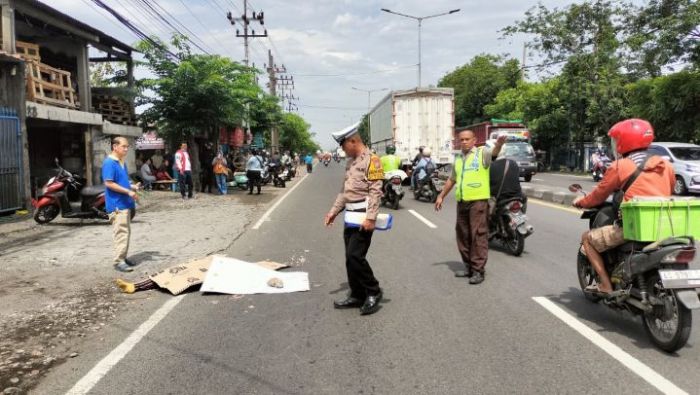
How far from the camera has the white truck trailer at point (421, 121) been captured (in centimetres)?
2420

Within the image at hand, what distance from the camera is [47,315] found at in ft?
18.2

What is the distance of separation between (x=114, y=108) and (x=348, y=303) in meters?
19.4

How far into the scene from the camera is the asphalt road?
12.2ft

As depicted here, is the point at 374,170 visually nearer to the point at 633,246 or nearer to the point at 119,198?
the point at 633,246

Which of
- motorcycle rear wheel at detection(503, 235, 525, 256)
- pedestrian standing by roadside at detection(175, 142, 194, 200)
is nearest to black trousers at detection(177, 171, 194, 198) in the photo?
pedestrian standing by roadside at detection(175, 142, 194, 200)

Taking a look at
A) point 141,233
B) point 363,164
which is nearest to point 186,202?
point 141,233

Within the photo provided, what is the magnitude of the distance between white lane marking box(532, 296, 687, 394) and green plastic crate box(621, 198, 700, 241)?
860mm

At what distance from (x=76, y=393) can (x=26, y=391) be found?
357 millimetres

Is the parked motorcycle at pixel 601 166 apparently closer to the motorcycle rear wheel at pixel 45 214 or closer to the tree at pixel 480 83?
the motorcycle rear wheel at pixel 45 214

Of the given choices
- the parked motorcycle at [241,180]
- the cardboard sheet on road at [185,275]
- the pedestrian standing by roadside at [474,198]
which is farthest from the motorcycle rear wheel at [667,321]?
the parked motorcycle at [241,180]

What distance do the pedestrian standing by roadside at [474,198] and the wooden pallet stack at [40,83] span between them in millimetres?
12331

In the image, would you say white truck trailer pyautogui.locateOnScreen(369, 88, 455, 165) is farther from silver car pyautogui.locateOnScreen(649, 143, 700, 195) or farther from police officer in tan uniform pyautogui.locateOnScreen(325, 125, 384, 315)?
police officer in tan uniform pyautogui.locateOnScreen(325, 125, 384, 315)

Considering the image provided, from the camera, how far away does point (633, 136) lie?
4.46 meters

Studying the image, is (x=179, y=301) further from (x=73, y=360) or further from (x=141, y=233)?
(x=141, y=233)
